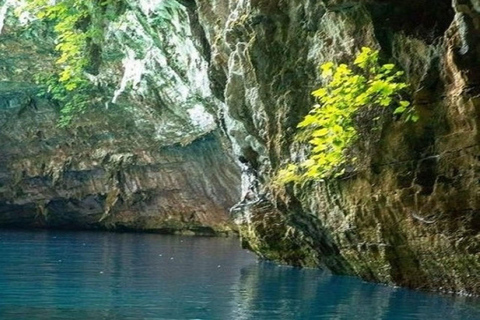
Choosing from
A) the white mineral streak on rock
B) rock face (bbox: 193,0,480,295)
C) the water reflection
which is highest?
the white mineral streak on rock

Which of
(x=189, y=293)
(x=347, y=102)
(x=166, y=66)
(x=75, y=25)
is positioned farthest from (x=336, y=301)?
(x=166, y=66)

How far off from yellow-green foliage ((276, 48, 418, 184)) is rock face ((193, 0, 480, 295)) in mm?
352

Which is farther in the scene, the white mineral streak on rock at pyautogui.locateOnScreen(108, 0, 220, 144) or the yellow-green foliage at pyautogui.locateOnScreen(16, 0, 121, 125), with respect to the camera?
the yellow-green foliage at pyautogui.locateOnScreen(16, 0, 121, 125)

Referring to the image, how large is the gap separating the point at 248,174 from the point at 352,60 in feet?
27.3

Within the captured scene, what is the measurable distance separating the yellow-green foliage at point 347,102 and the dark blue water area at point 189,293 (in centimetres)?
236

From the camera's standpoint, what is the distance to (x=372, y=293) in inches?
507

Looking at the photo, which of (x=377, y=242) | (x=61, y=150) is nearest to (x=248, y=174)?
(x=377, y=242)

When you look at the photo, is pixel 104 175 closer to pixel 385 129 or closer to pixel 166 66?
pixel 166 66

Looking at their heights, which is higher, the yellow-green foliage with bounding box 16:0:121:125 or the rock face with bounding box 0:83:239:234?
the yellow-green foliage with bounding box 16:0:121:125

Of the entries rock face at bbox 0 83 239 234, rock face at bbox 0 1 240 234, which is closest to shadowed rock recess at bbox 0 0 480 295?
rock face at bbox 0 1 240 234

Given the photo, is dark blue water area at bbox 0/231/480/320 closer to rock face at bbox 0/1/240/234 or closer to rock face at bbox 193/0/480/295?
rock face at bbox 193/0/480/295

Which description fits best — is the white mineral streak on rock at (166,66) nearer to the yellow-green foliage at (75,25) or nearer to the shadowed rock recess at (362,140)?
the shadowed rock recess at (362,140)

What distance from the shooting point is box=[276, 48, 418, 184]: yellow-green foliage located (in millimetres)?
11688

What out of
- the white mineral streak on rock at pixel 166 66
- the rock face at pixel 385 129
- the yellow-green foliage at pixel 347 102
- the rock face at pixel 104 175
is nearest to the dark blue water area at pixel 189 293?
the rock face at pixel 385 129
